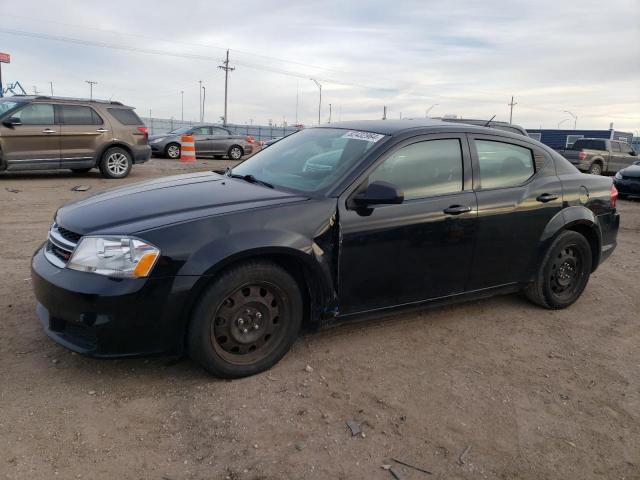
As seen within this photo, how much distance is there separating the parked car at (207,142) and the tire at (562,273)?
16.5 metres

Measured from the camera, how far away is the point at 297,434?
8.82 ft

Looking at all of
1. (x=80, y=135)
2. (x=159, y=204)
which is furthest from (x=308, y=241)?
(x=80, y=135)

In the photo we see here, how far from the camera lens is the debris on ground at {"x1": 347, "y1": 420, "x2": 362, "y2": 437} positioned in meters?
2.72

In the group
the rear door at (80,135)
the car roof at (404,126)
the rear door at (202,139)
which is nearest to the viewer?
the car roof at (404,126)

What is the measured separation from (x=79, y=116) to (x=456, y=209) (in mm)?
9763

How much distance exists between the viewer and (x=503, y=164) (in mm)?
4203

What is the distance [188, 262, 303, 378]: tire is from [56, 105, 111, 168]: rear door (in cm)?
939

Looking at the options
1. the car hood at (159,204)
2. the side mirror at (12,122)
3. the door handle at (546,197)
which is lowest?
the car hood at (159,204)

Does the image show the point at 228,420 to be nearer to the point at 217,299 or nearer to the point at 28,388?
the point at 217,299

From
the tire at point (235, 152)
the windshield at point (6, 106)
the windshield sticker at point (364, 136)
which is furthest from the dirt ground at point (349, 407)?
the tire at point (235, 152)

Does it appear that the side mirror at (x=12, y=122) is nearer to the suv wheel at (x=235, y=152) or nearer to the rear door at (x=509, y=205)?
the rear door at (x=509, y=205)

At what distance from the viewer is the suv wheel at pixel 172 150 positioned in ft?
62.2

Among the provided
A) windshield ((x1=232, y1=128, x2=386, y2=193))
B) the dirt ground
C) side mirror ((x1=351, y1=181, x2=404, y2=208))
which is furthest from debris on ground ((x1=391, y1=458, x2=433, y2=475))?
windshield ((x1=232, y1=128, x2=386, y2=193))

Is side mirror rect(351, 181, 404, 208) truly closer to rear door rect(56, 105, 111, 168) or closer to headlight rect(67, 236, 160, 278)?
headlight rect(67, 236, 160, 278)
